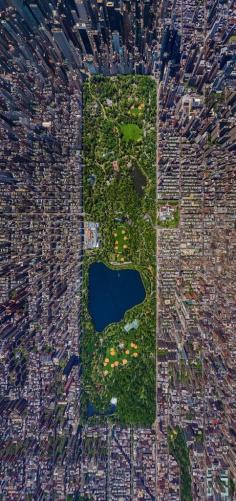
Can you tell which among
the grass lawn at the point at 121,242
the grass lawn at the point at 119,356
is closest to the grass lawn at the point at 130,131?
the grass lawn at the point at 121,242

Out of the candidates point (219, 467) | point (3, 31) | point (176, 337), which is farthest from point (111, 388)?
point (3, 31)

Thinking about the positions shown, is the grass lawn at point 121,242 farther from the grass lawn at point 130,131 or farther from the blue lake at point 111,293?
the grass lawn at point 130,131

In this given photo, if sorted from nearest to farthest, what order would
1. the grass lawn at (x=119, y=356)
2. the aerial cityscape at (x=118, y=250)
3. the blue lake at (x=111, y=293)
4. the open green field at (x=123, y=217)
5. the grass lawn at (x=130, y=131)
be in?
the aerial cityscape at (x=118, y=250)
the open green field at (x=123, y=217)
the grass lawn at (x=130, y=131)
the grass lawn at (x=119, y=356)
the blue lake at (x=111, y=293)

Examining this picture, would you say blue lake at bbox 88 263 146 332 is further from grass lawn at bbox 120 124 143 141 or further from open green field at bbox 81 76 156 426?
grass lawn at bbox 120 124 143 141

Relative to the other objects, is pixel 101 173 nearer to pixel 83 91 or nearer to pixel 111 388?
pixel 83 91

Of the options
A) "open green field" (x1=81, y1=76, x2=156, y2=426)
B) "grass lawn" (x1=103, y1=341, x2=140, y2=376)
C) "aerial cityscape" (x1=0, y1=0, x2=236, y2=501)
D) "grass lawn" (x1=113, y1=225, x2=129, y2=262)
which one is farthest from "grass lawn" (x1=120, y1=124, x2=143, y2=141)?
"grass lawn" (x1=103, y1=341, x2=140, y2=376)

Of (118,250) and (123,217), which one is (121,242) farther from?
(123,217)

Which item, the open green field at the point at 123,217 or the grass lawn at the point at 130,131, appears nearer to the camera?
the open green field at the point at 123,217
